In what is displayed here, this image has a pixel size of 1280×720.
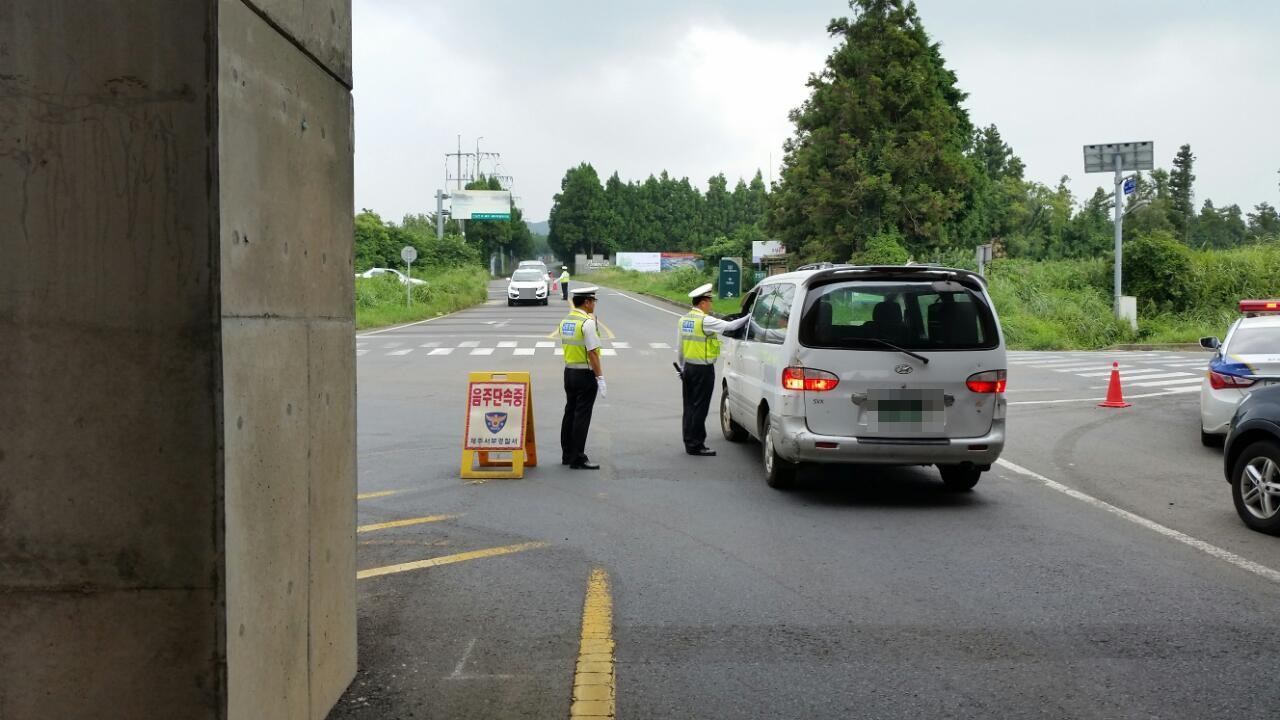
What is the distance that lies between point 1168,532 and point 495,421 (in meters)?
5.66

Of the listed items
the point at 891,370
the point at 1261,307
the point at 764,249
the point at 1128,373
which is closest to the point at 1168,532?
the point at 891,370

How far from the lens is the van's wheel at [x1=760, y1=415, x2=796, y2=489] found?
889cm

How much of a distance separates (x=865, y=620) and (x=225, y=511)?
342 centimetres

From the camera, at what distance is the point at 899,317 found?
8359 millimetres

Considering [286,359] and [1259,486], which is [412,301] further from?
[286,359]

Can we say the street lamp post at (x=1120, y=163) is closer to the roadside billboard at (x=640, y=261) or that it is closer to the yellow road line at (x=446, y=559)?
the yellow road line at (x=446, y=559)

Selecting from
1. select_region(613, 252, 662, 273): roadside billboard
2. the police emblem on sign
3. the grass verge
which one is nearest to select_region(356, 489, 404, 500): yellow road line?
the police emblem on sign

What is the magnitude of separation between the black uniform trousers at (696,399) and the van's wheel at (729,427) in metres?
0.84

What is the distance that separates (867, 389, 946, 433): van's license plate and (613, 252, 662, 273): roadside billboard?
10666 cm

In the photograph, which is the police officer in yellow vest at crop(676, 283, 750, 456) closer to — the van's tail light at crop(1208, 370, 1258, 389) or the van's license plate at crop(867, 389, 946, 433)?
the van's license plate at crop(867, 389, 946, 433)

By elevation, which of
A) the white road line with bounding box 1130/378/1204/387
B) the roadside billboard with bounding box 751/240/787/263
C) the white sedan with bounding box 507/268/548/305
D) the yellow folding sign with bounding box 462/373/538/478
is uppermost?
the roadside billboard with bounding box 751/240/787/263

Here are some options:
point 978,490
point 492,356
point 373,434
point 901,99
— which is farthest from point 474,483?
point 901,99

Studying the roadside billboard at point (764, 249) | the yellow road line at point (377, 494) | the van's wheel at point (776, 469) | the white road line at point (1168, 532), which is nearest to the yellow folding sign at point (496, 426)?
the yellow road line at point (377, 494)

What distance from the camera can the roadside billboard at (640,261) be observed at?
11531 centimetres
